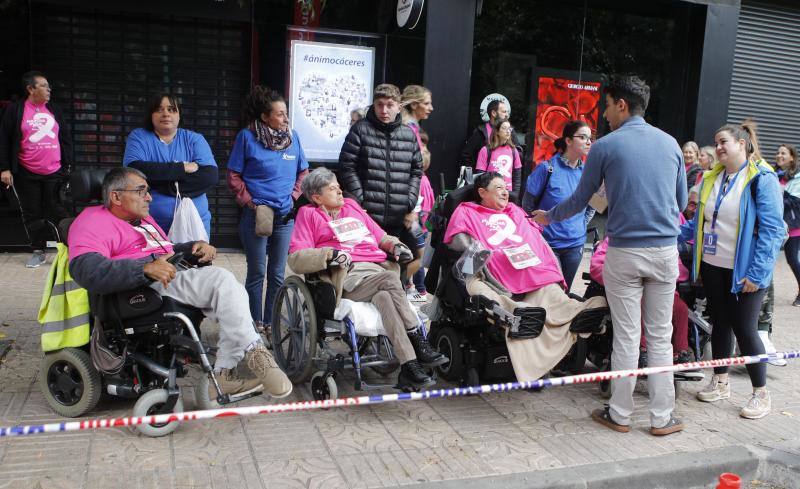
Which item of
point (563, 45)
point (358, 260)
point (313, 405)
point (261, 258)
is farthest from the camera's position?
point (563, 45)

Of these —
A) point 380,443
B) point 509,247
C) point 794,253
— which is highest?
point 509,247

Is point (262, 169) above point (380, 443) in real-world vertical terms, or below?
above

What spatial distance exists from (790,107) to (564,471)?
9777 millimetres

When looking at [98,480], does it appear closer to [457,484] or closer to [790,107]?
[457,484]

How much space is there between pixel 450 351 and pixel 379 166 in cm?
165

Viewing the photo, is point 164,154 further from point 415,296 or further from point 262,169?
point 415,296

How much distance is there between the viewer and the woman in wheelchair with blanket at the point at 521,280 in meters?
4.54

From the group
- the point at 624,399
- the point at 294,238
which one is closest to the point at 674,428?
the point at 624,399

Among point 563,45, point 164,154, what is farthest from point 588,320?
point 563,45

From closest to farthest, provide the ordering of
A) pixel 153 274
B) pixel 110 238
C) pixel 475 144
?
pixel 153 274, pixel 110 238, pixel 475 144

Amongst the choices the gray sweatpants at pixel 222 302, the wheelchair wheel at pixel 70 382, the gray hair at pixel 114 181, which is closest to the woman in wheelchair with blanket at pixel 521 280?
the gray sweatpants at pixel 222 302

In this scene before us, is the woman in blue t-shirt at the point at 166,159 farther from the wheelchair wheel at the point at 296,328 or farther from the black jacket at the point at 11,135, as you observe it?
the black jacket at the point at 11,135

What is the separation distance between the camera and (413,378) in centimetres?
442

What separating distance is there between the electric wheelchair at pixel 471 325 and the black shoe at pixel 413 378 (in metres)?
0.46
